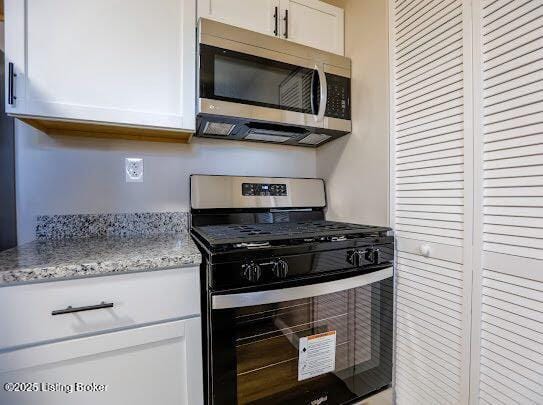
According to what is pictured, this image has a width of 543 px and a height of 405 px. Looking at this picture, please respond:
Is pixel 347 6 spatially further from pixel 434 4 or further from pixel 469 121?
pixel 469 121

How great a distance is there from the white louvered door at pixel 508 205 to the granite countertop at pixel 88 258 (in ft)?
3.05

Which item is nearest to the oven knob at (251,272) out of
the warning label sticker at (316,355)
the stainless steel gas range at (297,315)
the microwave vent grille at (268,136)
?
the stainless steel gas range at (297,315)

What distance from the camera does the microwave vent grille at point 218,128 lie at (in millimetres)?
1273

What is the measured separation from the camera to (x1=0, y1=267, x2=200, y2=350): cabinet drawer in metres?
0.71

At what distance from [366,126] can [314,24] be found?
23.5 inches

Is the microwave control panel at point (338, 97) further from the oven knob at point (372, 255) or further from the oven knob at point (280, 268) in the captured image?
the oven knob at point (280, 268)

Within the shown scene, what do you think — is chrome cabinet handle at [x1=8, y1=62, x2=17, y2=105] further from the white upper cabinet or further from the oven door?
the oven door

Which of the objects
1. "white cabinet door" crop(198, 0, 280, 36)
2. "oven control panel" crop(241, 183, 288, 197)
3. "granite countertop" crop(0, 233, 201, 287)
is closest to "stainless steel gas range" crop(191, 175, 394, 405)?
"granite countertop" crop(0, 233, 201, 287)

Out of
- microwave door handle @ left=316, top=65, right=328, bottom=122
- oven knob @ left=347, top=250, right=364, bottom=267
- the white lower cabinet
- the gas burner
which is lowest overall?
the white lower cabinet

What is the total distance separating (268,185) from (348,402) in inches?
42.1

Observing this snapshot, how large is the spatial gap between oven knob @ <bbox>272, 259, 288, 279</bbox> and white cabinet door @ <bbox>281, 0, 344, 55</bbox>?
108 centimetres

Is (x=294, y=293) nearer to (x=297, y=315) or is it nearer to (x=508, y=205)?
(x=297, y=315)

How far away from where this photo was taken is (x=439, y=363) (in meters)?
0.99

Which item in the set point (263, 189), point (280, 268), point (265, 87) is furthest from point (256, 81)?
point (280, 268)
